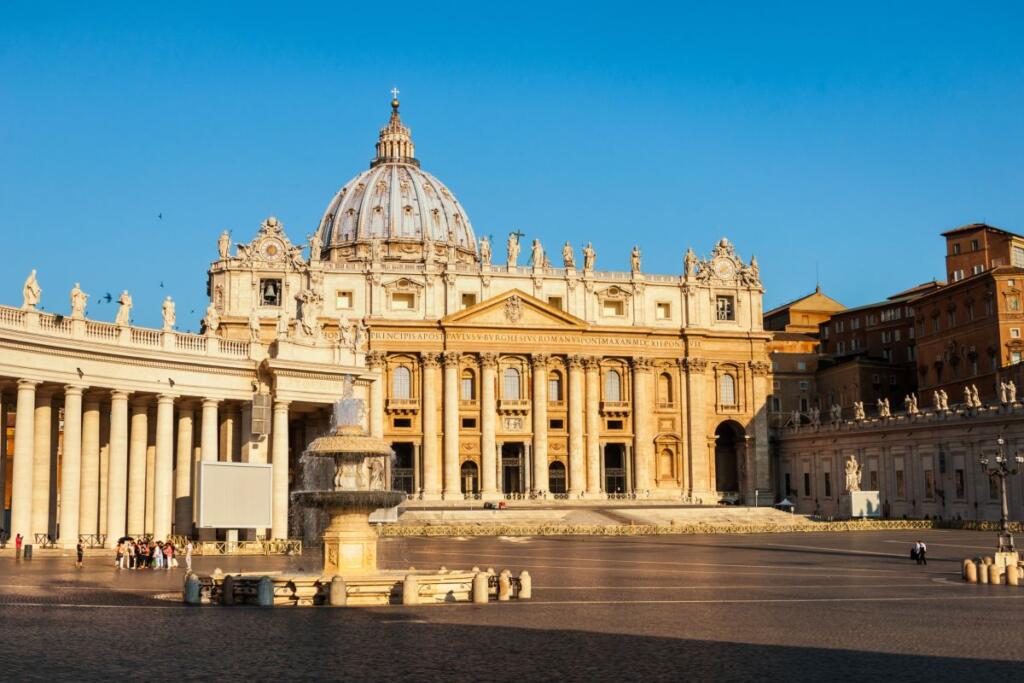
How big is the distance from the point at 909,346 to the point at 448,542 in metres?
65.3

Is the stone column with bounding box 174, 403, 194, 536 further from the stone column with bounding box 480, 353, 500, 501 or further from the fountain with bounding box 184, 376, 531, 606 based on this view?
the stone column with bounding box 480, 353, 500, 501

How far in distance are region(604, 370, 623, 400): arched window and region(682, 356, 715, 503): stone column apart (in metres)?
5.12

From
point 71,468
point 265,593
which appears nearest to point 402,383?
point 71,468

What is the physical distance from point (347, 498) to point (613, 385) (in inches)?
2704

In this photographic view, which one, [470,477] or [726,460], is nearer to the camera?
[470,477]

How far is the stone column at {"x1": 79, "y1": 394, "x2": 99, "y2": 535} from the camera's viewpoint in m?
43.4

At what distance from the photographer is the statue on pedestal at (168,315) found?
151ft

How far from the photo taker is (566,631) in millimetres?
20938

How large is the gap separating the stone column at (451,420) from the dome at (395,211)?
38.5 m

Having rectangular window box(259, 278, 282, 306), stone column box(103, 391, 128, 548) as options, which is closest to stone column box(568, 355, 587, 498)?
rectangular window box(259, 278, 282, 306)

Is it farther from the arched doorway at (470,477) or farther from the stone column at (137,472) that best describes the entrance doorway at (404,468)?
the stone column at (137,472)

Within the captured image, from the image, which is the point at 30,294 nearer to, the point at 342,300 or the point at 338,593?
the point at 338,593

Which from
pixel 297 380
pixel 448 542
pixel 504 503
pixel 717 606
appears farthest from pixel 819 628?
pixel 504 503

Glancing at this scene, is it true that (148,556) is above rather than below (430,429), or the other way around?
below
